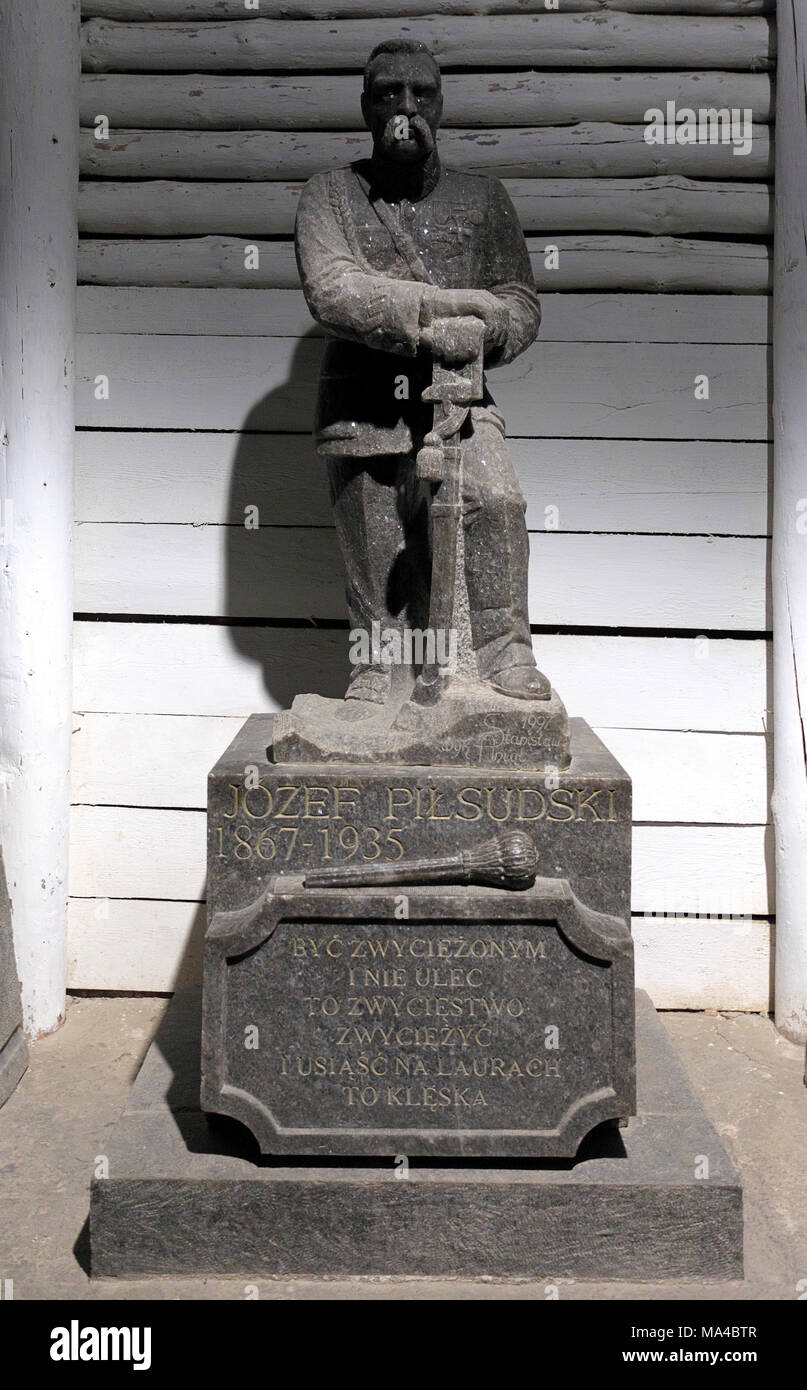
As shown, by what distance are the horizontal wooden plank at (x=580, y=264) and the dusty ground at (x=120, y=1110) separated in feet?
7.17

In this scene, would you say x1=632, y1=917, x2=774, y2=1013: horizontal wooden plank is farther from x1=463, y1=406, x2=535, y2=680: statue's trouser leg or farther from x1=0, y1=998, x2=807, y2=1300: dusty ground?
x1=463, y1=406, x2=535, y2=680: statue's trouser leg

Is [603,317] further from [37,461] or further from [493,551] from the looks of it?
[37,461]

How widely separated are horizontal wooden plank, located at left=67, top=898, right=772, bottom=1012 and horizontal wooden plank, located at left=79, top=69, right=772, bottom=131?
2367mm

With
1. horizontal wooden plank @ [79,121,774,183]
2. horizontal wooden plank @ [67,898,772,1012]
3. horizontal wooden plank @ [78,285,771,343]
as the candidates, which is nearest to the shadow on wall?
horizontal wooden plank @ [78,285,771,343]

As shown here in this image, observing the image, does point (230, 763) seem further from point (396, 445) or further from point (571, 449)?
point (571, 449)

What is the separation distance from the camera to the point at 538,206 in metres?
3.80

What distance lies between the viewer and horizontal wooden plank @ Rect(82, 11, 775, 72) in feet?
12.4

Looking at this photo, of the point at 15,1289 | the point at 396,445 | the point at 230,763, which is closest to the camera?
the point at 15,1289

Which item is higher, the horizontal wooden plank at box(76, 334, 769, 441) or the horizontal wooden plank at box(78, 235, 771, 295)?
the horizontal wooden plank at box(78, 235, 771, 295)

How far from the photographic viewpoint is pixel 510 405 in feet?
12.6

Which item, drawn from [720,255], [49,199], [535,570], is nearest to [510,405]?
[535,570]

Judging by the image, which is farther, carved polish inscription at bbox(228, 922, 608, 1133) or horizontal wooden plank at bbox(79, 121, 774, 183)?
horizontal wooden plank at bbox(79, 121, 774, 183)

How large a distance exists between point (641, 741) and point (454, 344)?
155cm
